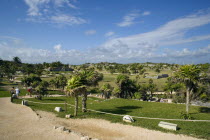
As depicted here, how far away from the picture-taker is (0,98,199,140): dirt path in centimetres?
1018

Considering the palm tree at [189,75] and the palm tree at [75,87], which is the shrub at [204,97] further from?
the palm tree at [75,87]

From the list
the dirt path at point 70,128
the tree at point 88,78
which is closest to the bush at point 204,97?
the dirt path at point 70,128

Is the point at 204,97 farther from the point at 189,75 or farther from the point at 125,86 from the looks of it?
the point at 189,75

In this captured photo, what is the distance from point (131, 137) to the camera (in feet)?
33.8

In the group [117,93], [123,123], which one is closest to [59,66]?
[117,93]

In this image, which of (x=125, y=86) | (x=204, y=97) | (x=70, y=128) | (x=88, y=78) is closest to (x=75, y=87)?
(x=88, y=78)

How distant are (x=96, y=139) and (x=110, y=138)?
3.50 feet

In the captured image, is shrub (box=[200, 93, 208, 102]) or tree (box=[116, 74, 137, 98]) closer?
shrub (box=[200, 93, 208, 102])

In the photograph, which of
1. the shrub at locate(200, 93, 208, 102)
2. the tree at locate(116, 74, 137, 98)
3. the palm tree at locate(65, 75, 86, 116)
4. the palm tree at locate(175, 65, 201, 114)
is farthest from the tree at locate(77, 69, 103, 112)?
the shrub at locate(200, 93, 208, 102)

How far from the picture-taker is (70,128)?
1184cm

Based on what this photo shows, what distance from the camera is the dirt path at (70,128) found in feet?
33.4

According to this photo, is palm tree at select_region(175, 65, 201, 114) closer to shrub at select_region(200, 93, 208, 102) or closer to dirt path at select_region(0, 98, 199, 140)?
dirt path at select_region(0, 98, 199, 140)

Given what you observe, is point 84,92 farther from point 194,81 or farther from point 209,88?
point 209,88

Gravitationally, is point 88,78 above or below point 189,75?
below
